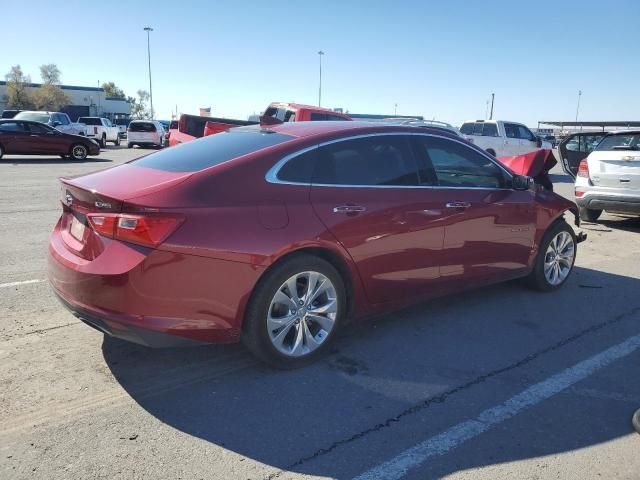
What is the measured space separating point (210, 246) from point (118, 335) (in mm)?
752

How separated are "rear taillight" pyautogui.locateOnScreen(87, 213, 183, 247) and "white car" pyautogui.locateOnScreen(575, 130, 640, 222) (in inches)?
310

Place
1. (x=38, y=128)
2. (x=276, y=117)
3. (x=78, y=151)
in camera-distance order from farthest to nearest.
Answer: (x=78, y=151) < (x=38, y=128) < (x=276, y=117)

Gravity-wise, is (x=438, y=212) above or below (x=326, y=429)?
above

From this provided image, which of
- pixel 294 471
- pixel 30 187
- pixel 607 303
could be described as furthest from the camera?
pixel 30 187

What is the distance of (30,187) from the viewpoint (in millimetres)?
11938

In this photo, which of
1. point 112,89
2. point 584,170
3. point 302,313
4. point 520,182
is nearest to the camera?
point 302,313

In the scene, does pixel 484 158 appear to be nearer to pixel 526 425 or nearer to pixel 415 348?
pixel 415 348

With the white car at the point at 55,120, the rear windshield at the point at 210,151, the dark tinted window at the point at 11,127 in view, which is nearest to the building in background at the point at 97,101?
the white car at the point at 55,120

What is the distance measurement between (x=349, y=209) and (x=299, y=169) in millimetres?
447

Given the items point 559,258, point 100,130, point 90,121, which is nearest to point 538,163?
point 559,258

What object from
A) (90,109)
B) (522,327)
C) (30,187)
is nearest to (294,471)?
(522,327)

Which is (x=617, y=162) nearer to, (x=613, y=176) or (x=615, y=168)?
(x=615, y=168)

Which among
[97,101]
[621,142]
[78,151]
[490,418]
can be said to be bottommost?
[490,418]

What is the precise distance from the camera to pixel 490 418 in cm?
314
